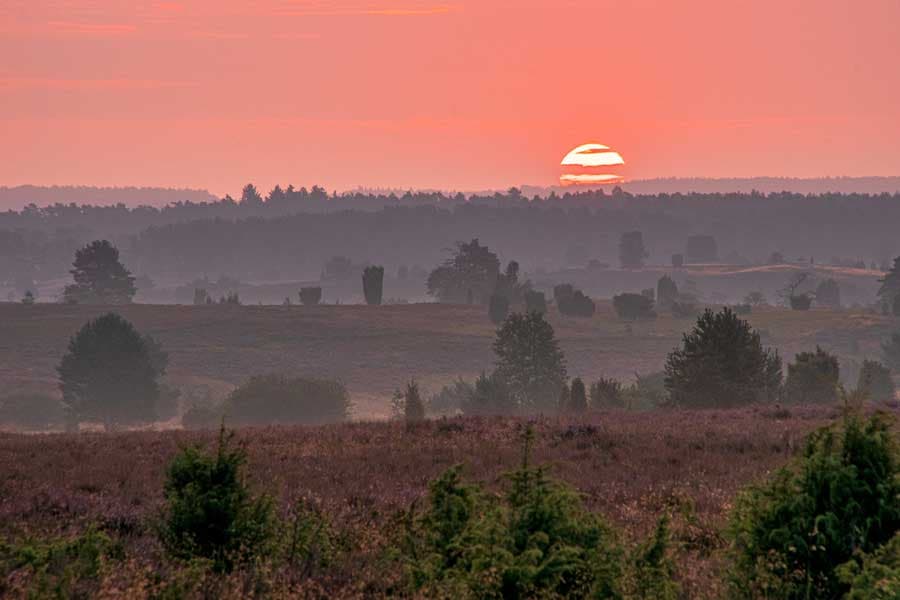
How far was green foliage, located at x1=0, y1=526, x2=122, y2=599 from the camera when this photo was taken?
10.6 meters

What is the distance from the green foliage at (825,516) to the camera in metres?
10.0

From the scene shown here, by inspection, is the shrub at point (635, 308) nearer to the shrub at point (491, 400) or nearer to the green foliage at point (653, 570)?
the shrub at point (491, 400)

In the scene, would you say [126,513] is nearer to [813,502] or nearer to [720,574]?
[720,574]

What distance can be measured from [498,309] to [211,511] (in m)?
132

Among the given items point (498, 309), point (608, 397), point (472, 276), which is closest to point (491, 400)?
point (608, 397)

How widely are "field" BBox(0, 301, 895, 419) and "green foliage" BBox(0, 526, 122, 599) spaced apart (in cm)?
9560

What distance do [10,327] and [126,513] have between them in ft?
431

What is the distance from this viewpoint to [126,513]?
16078 millimetres

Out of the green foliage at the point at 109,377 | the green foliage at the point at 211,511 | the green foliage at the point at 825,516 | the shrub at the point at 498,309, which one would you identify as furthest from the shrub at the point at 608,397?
the shrub at the point at 498,309

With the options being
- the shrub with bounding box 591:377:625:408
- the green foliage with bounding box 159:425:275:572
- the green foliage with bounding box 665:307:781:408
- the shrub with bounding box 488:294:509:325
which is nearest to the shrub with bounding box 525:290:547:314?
the shrub with bounding box 488:294:509:325

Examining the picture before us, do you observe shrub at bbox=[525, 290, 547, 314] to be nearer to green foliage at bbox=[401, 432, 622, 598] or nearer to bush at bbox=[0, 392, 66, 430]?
bush at bbox=[0, 392, 66, 430]

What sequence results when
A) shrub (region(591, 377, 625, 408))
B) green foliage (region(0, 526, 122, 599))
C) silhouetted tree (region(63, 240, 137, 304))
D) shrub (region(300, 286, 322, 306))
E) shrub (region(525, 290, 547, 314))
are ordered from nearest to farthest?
green foliage (region(0, 526, 122, 599))
shrub (region(591, 377, 625, 408))
shrub (region(525, 290, 547, 314))
silhouetted tree (region(63, 240, 137, 304))
shrub (region(300, 286, 322, 306))

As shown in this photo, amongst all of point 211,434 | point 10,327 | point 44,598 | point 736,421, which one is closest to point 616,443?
point 736,421

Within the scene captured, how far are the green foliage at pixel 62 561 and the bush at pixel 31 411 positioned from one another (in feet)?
312
